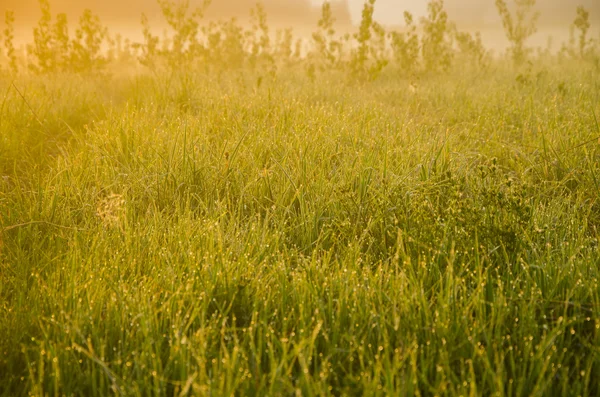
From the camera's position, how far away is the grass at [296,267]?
1.69 m

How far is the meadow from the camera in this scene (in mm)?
1692

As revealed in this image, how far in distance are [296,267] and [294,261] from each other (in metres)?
0.05

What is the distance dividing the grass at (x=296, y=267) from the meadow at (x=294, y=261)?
0.02 meters

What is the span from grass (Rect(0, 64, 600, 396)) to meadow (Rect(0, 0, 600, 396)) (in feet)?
0.05

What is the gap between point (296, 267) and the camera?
2.47 metres

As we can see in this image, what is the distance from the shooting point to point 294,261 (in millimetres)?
2516

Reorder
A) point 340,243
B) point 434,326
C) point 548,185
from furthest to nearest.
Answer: point 548,185 → point 340,243 → point 434,326

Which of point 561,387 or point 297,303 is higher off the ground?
point 297,303

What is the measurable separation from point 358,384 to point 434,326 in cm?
36

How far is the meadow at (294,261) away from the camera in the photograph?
5.55 feet

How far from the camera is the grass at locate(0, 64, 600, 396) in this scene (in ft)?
5.54

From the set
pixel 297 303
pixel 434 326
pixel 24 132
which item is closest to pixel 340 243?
pixel 297 303

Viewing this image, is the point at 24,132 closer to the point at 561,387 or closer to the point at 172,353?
the point at 172,353

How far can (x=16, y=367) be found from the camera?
1.80m
